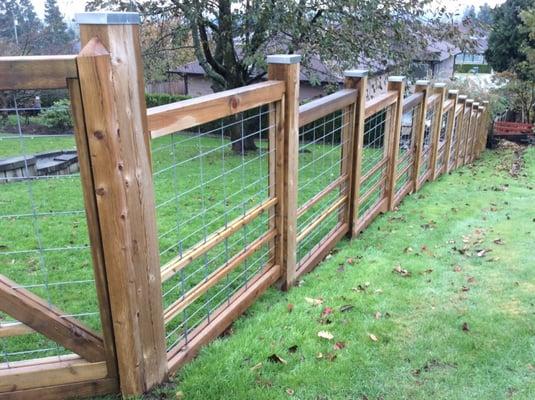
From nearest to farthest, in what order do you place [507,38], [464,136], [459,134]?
[459,134] < [464,136] < [507,38]

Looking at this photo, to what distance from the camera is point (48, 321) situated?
7.45 feet

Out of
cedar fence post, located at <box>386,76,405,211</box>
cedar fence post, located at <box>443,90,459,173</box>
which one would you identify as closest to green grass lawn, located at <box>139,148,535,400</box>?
cedar fence post, located at <box>386,76,405,211</box>

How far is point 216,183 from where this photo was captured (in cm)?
821

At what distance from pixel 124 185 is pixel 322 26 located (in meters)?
9.35

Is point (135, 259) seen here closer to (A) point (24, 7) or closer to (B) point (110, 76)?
(B) point (110, 76)

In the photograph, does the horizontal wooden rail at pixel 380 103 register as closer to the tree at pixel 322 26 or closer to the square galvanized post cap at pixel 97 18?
the square galvanized post cap at pixel 97 18

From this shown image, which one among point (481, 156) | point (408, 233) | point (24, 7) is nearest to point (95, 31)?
point (408, 233)

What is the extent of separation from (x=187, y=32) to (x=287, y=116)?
9.23 meters

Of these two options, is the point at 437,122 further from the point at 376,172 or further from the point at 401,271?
the point at 401,271

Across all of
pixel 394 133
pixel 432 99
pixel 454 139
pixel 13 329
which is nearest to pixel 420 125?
pixel 432 99

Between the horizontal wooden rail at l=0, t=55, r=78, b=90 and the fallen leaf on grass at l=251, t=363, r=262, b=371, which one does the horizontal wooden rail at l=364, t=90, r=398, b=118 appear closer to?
the fallen leaf on grass at l=251, t=363, r=262, b=371

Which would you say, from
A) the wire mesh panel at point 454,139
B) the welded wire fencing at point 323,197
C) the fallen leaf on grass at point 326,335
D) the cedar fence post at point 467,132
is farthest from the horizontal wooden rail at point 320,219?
the cedar fence post at point 467,132

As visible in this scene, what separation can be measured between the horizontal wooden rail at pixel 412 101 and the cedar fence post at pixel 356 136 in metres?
1.69

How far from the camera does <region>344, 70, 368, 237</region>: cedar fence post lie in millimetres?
4449
